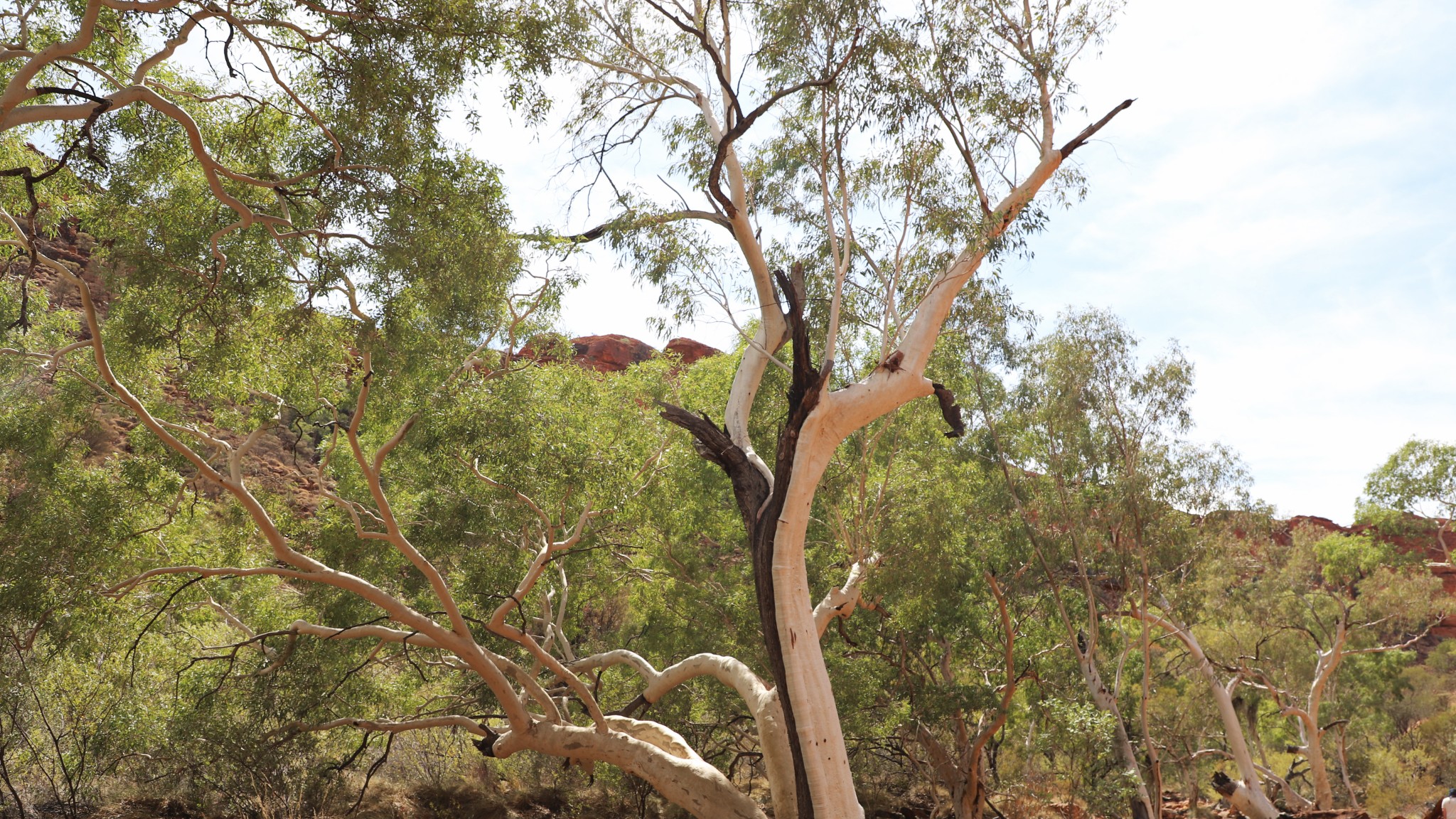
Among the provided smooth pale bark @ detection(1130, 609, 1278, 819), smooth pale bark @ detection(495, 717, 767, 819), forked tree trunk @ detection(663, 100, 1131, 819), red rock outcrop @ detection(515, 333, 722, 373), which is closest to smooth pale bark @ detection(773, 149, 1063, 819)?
forked tree trunk @ detection(663, 100, 1131, 819)

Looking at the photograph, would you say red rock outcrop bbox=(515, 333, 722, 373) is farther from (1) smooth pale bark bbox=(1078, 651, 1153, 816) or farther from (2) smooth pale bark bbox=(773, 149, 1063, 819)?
(2) smooth pale bark bbox=(773, 149, 1063, 819)

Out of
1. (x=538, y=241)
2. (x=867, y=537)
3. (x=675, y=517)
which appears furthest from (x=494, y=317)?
(x=867, y=537)

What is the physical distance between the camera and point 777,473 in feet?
24.3

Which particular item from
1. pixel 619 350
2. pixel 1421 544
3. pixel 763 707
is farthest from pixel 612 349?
pixel 763 707

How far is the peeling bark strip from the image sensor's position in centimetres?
697

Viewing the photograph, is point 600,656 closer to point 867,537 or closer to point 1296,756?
point 867,537

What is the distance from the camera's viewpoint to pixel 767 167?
9273 millimetres

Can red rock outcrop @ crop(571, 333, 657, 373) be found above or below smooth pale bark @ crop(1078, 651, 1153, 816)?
above

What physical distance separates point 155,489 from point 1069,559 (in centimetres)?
1146

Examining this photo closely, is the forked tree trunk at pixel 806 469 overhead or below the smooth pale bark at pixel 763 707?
overhead

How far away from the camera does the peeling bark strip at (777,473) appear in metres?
A: 6.97

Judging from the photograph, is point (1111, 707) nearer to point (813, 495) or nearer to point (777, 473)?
point (813, 495)

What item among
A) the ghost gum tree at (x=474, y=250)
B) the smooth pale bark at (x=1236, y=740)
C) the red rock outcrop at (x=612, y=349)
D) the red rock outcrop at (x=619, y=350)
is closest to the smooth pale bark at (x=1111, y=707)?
the smooth pale bark at (x=1236, y=740)

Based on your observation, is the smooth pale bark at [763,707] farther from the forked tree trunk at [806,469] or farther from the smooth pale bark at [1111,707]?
the smooth pale bark at [1111,707]
